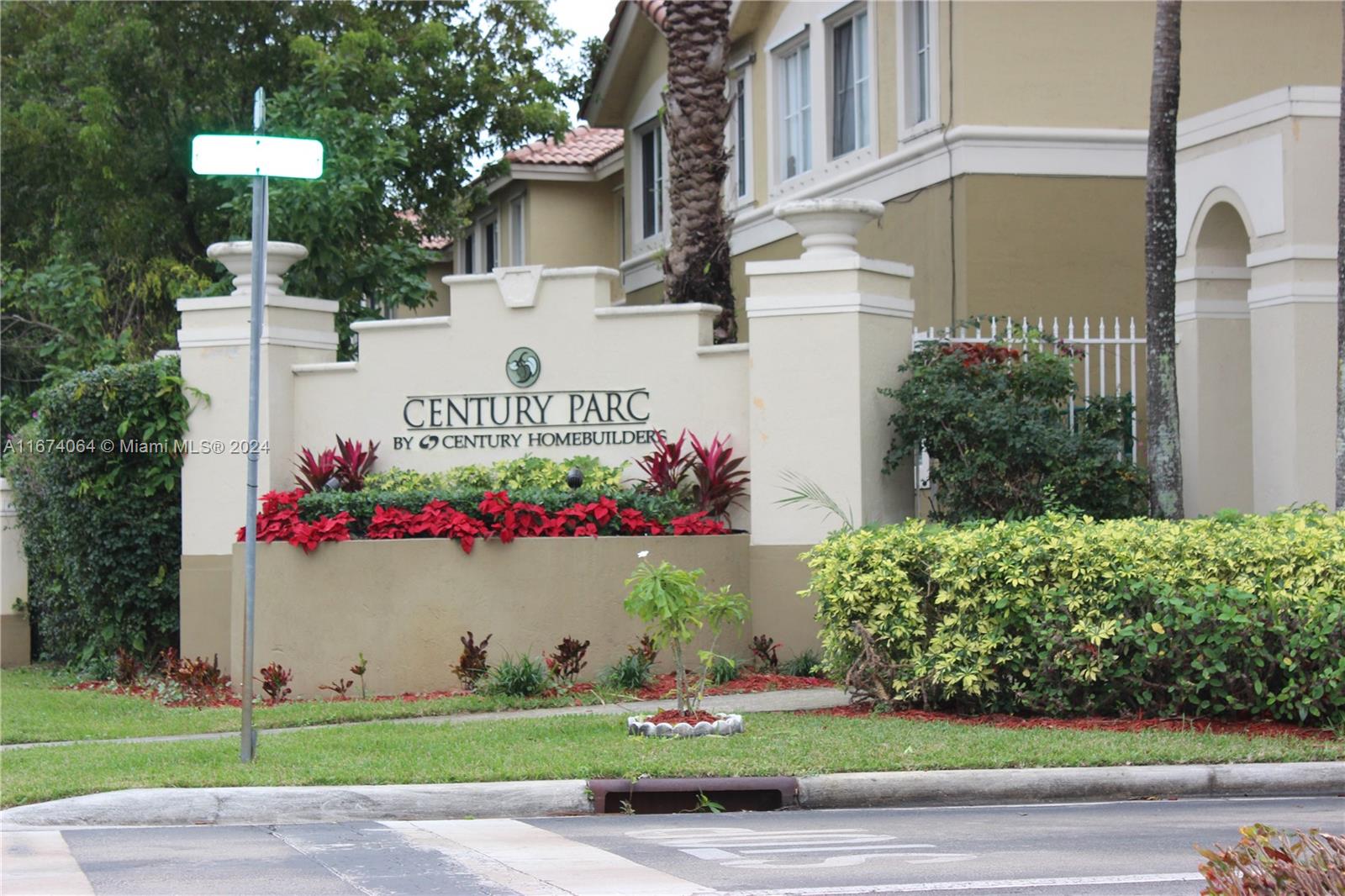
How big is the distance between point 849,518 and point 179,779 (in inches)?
256

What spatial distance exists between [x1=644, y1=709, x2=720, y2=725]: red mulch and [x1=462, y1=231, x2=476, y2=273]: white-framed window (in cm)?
2501

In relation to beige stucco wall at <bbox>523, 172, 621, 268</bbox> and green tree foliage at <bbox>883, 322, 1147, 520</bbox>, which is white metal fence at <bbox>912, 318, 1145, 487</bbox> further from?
beige stucco wall at <bbox>523, 172, 621, 268</bbox>

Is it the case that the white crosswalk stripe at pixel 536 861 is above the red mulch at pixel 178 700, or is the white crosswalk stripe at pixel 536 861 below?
below

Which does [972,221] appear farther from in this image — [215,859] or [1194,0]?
[215,859]

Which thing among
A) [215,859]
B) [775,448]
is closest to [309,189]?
[775,448]

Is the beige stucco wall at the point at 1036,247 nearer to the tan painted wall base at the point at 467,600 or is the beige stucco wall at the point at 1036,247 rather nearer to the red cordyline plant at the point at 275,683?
the tan painted wall base at the point at 467,600

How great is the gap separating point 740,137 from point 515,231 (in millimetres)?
9817

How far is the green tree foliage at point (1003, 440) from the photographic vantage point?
13562mm

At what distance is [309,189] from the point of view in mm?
17422

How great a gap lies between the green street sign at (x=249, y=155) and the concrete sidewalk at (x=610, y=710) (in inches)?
160

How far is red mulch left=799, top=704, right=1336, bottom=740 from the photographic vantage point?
1043cm

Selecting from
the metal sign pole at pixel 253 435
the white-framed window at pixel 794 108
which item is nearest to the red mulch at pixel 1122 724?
the metal sign pole at pixel 253 435

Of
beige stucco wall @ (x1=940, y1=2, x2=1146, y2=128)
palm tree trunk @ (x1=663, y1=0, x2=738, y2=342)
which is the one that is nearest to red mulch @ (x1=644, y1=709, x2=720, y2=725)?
palm tree trunk @ (x1=663, y1=0, x2=738, y2=342)

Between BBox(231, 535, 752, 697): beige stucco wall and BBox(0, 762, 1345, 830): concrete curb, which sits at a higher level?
BBox(231, 535, 752, 697): beige stucco wall
